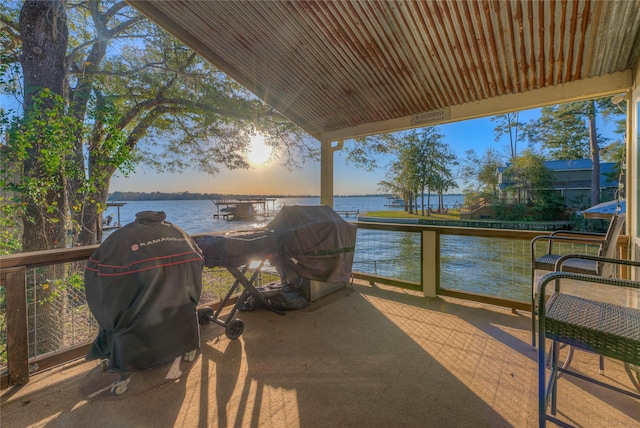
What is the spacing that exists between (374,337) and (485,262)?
2.99 metres

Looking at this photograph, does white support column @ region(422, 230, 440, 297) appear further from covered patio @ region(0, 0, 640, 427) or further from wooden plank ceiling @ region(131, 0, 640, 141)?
wooden plank ceiling @ region(131, 0, 640, 141)

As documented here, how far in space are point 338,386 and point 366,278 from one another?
7.88 feet

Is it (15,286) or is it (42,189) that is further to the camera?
(42,189)

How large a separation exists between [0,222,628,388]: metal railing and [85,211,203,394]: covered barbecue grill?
0.52m

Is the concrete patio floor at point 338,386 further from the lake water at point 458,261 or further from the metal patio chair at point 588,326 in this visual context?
the lake water at point 458,261

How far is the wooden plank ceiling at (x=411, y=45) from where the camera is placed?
208 cm

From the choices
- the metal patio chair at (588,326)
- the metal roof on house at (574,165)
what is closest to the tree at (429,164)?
the metal roof on house at (574,165)

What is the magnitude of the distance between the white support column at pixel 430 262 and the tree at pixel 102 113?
4.61 metres

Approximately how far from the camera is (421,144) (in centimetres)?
1320

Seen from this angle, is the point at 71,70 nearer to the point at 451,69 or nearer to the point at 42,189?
the point at 42,189

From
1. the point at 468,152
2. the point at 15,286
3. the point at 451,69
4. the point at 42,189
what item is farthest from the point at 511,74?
the point at 468,152

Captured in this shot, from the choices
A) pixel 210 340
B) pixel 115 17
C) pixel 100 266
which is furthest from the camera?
pixel 115 17

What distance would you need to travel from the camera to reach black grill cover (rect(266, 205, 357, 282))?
287cm

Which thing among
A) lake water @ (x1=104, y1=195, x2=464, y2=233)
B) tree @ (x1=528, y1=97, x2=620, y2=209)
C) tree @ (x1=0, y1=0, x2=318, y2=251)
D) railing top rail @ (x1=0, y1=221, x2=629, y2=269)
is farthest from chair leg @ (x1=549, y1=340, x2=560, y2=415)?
tree @ (x1=528, y1=97, x2=620, y2=209)
